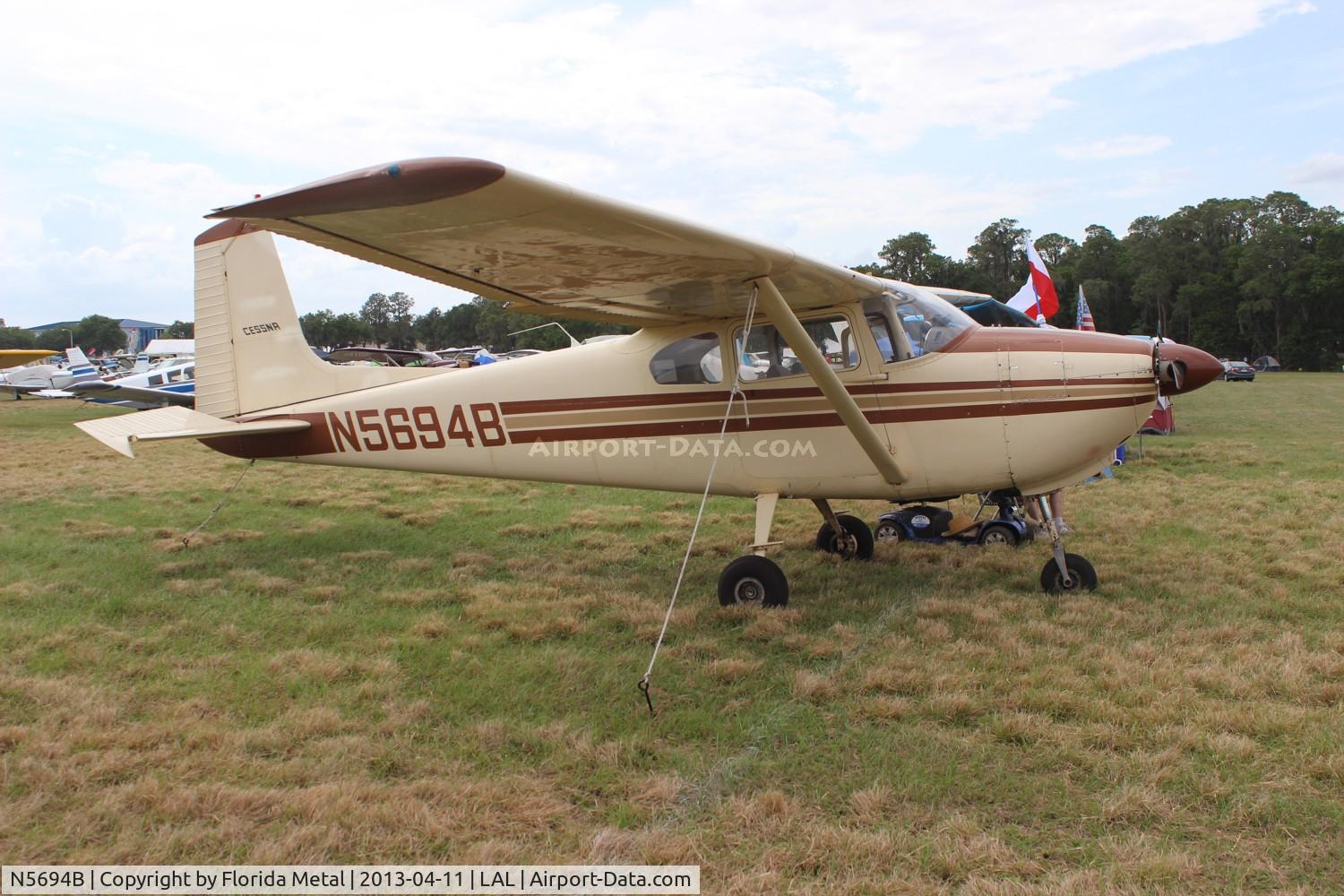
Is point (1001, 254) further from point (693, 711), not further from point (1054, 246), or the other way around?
point (693, 711)

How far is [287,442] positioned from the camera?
681cm

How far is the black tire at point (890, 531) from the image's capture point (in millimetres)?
7348

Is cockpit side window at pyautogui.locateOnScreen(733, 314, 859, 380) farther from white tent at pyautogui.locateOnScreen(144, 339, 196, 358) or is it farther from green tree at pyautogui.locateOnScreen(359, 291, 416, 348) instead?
green tree at pyautogui.locateOnScreen(359, 291, 416, 348)

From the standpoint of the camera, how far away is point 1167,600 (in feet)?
17.0

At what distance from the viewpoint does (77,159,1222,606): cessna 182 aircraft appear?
453 centimetres

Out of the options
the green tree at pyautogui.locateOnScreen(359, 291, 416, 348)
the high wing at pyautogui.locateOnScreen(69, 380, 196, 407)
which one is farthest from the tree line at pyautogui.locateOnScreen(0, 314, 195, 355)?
the high wing at pyautogui.locateOnScreen(69, 380, 196, 407)

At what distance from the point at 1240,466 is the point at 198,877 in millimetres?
12040

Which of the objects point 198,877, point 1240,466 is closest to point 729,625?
point 198,877

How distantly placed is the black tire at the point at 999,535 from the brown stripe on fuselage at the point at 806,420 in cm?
206

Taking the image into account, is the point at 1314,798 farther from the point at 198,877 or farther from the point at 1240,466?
the point at 1240,466

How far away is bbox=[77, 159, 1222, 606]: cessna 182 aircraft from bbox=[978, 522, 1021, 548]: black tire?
45.1 inches

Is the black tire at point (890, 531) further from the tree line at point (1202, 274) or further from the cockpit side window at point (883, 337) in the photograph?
the tree line at point (1202, 274)

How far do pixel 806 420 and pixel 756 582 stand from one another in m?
1.15

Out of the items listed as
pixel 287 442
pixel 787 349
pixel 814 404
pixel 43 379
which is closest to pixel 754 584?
pixel 814 404
